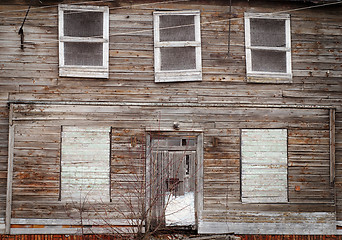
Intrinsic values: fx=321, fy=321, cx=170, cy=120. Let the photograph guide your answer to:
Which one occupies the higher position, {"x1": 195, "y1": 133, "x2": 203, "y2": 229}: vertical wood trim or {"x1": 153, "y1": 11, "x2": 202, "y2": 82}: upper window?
{"x1": 153, "y1": 11, "x2": 202, "y2": 82}: upper window

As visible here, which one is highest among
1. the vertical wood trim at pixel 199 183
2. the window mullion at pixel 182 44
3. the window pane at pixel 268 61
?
the window mullion at pixel 182 44

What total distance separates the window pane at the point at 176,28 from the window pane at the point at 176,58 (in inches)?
11.5

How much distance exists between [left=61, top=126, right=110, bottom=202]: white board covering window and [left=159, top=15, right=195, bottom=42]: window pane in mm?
2896

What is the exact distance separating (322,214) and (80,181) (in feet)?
20.6

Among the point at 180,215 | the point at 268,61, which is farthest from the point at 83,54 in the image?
the point at 180,215

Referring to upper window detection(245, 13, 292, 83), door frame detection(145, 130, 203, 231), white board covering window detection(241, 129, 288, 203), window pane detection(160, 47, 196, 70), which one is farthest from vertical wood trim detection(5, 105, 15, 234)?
upper window detection(245, 13, 292, 83)

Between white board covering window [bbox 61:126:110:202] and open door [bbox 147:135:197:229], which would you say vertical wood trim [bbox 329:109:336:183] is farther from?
white board covering window [bbox 61:126:110:202]

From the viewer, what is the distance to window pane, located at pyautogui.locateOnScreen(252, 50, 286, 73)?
8477mm

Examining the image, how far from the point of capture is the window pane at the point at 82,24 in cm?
820

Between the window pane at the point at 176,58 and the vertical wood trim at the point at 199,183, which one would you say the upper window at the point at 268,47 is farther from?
the vertical wood trim at the point at 199,183

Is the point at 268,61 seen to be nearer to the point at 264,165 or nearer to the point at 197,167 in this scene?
the point at 264,165

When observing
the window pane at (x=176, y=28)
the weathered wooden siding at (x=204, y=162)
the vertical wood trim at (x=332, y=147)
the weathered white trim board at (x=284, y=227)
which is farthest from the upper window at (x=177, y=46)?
the weathered white trim board at (x=284, y=227)

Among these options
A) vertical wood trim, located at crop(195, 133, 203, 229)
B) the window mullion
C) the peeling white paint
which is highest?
the window mullion

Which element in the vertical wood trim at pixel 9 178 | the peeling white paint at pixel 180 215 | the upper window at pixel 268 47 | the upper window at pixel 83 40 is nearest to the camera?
the vertical wood trim at pixel 9 178
